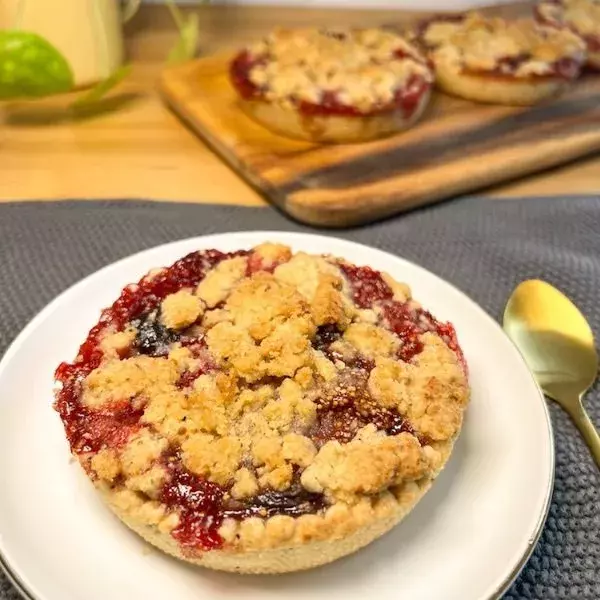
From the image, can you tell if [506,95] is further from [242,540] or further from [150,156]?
[242,540]

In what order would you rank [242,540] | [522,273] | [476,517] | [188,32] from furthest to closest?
[188,32]
[522,273]
[476,517]
[242,540]

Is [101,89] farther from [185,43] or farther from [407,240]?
[407,240]

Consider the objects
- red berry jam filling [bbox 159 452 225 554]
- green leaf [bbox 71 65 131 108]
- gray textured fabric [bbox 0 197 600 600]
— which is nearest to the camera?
red berry jam filling [bbox 159 452 225 554]

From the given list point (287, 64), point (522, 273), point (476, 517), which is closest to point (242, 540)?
point (476, 517)

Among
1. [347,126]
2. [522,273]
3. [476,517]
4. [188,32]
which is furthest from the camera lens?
[188,32]

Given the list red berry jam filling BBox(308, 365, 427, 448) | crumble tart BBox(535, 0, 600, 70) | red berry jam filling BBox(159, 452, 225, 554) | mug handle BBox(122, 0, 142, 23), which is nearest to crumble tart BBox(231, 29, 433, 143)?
mug handle BBox(122, 0, 142, 23)

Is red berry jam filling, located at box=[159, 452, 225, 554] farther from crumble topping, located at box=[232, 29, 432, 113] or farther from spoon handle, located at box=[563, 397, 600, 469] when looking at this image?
crumble topping, located at box=[232, 29, 432, 113]
